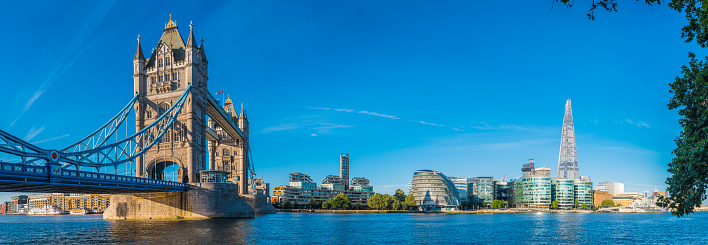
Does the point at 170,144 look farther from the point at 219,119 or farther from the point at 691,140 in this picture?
the point at 691,140

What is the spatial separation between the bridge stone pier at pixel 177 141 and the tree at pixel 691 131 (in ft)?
237

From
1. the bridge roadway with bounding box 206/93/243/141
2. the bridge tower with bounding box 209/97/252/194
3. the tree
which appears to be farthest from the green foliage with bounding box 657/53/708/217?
the bridge tower with bounding box 209/97/252/194

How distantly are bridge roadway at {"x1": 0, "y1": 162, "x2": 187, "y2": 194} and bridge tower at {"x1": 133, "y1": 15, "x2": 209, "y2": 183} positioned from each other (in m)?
18.5

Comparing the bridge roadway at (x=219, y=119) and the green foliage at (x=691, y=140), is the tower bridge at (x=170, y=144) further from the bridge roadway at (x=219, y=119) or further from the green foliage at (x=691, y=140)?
the green foliage at (x=691, y=140)

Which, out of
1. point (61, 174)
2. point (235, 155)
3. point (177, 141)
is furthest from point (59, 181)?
point (235, 155)

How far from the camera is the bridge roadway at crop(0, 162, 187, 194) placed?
48.2 m

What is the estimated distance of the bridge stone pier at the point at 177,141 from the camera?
8375cm

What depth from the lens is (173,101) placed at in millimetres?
94125

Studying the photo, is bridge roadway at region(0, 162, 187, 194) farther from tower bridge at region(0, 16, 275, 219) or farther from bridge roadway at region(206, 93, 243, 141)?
bridge roadway at region(206, 93, 243, 141)

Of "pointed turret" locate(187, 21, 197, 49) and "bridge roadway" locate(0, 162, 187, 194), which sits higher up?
"pointed turret" locate(187, 21, 197, 49)

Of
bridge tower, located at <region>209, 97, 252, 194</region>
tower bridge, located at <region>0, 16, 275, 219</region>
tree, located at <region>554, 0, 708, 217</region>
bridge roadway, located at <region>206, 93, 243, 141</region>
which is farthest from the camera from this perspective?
bridge tower, located at <region>209, 97, 252, 194</region>

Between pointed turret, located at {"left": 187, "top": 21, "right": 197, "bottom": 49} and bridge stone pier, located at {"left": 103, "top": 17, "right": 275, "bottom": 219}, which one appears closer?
bridge stone pier, located at {"left": 103, "top": 17, "right": 275, "bottom": 219}

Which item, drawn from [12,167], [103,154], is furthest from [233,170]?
[12,167]

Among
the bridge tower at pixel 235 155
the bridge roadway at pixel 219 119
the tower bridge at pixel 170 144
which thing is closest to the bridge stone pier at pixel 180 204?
the tower bridge at pixel 170 144
